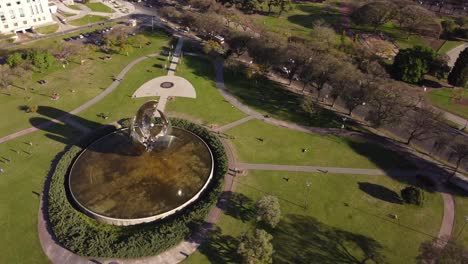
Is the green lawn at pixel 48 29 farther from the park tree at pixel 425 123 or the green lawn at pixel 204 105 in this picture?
the park tree at pixel 425 123

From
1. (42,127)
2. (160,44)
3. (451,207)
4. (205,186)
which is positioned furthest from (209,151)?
(160,44)

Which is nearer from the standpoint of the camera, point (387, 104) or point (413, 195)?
point (413, 195)

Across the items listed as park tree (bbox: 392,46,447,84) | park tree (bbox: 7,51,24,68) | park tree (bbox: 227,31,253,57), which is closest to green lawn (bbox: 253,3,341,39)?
park tree (bbox: 227,31,253,57)

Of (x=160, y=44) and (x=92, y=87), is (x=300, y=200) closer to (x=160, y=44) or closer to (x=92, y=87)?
(x=92, y=87)

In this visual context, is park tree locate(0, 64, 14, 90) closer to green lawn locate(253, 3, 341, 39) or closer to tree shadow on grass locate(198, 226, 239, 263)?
tree shadow on grass locate(198, 226, 239, 263)

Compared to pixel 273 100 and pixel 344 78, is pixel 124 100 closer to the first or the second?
pixel 273 100

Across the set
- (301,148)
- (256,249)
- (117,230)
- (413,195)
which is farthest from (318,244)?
(117,230)
